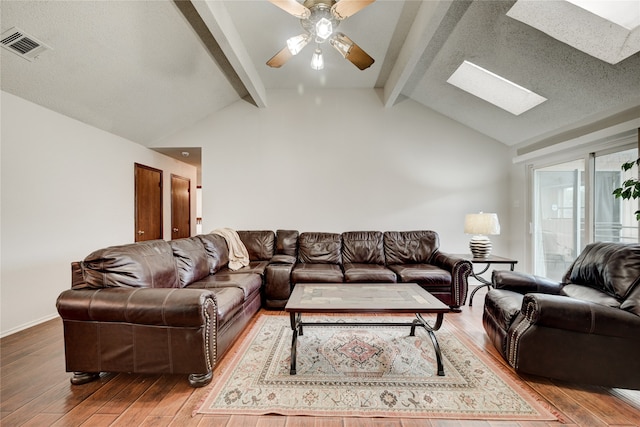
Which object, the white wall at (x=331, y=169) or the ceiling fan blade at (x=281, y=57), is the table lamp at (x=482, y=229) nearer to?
the white wall at (x=331, y=169)

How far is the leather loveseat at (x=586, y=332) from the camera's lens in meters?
1.78

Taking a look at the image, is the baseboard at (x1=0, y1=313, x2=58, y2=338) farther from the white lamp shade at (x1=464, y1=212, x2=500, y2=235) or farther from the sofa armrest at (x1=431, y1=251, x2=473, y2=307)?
the white lamp shade at (x1=464, y1=212, x2=500, y2=235)


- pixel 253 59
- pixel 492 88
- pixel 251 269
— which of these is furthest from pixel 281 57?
pixel 492 88

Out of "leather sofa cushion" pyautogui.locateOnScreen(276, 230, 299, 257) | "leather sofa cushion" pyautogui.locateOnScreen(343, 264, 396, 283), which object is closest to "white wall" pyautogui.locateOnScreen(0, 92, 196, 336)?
"leather sofa cushion" pyautogui.locateOnScreen(276, 230, 299, 257)

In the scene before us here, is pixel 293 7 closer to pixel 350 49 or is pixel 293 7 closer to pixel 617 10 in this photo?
pixel 350 49

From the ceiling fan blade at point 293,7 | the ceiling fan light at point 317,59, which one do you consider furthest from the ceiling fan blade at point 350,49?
the ceiling fan blade at point 293,7

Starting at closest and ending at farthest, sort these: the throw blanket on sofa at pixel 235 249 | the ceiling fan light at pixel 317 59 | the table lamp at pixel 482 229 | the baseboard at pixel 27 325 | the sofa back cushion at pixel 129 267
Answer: the sofa back cushion at pixel 129 267 → the ceiling fan light at pixel 317 59 → the baseboard at pixel 27 325 → the table lamp at pixel 482 229 → the throw blanket on sofa at pixel 235 249

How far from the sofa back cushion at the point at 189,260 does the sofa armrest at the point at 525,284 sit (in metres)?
3.04

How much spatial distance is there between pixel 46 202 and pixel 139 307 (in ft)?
7.46

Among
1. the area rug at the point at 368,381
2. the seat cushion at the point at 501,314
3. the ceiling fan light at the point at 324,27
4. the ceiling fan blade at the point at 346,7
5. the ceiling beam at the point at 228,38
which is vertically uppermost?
the ceiling beam at the point at 228,38

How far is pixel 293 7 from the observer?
6.91 ft

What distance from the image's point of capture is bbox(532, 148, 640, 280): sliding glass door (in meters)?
2.94

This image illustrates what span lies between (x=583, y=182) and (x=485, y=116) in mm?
1455

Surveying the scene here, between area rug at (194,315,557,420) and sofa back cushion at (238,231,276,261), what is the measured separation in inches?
61.7
